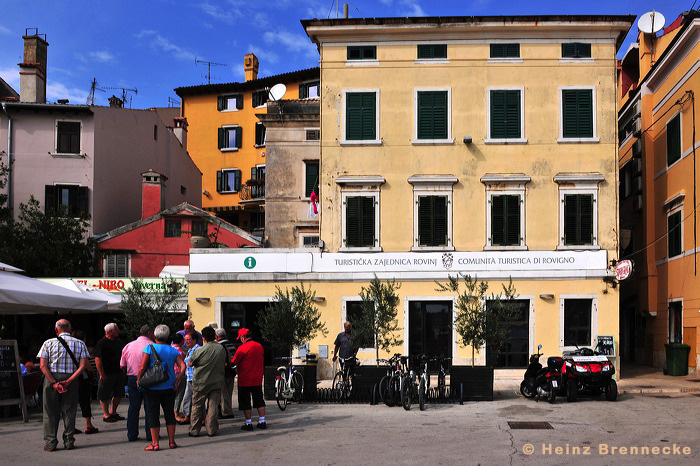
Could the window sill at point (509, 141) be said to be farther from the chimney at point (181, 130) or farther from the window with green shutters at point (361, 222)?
the chimney at point (181, 130)

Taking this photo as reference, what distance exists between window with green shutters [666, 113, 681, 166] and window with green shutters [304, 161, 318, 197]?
12025mm

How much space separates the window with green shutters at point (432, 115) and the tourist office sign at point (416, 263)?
3.58m

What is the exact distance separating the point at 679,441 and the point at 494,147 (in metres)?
13.7

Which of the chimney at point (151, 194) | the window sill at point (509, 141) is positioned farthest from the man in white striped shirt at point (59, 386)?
the chimney at point (151, 194)

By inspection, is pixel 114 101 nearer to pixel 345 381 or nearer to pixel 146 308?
pixel 146 308

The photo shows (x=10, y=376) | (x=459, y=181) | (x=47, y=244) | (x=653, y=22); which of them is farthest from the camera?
(x=47, y=244)

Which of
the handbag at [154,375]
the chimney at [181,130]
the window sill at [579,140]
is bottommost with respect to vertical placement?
the handbag at [154,375]

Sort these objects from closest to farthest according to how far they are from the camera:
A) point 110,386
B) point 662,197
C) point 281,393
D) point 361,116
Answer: point 110,386 < point 281,393 < point 361,116 < point 662,197

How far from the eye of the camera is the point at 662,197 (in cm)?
2650

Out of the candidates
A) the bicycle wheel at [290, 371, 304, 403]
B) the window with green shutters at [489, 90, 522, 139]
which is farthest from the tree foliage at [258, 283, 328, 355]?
the window with green shutters at [489, 90, 522, 139]

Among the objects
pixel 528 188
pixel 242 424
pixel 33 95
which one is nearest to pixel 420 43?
pixel 528 188

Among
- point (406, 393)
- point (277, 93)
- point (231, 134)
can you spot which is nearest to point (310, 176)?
point (277, 93)

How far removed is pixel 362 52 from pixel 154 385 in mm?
15921

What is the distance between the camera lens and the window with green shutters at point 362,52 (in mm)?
24891
